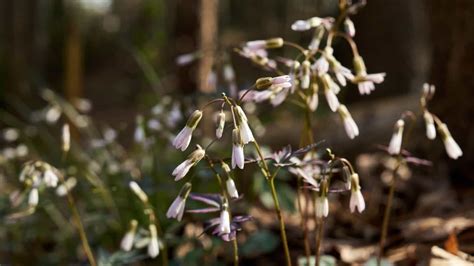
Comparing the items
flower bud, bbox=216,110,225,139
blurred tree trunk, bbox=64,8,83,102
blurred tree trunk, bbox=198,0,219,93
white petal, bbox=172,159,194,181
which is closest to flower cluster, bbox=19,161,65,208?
white petal, bbox=172,159,194,181

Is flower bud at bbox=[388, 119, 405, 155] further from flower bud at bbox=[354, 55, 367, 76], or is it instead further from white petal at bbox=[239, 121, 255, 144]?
white petal at bbox=[239, 121, 255, 144]

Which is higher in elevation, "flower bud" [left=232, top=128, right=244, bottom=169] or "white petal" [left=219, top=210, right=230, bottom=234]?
"flower bud" [left=232, top=128, right=244, bottom=169]

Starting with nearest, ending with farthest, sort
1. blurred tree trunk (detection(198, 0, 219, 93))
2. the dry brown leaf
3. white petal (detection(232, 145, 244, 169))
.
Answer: white petal (detection(232, 145, 244, 169))
the dry brown leaf
blurred tree trunk (detection(198, 0, 219, 93))

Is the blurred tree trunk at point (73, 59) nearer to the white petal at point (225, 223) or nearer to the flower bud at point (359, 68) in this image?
the flower bud at point (359, 68)

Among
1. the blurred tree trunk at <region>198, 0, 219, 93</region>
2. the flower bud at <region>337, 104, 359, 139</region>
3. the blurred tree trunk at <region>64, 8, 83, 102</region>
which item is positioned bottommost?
the blurred tree trunk at <region>64, 8, 83, 102</region>

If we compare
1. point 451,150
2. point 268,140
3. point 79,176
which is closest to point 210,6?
point 268,140

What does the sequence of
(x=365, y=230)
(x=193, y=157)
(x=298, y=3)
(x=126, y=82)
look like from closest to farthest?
(x=193, y=157) < (x=365, y=230) < (x=298, y=3) < (x=126, y=82)

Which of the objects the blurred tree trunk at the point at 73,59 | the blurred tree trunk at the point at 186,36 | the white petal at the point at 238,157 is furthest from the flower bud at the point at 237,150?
the blurred tree trunk at the point at 73,59

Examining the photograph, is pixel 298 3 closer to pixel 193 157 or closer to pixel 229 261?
pixel 229 261

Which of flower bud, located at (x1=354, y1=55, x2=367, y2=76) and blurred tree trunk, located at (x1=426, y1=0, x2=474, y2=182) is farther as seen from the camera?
blurred tree trunk, located at (x1=426, y1=0, x2=474, y2=182)
